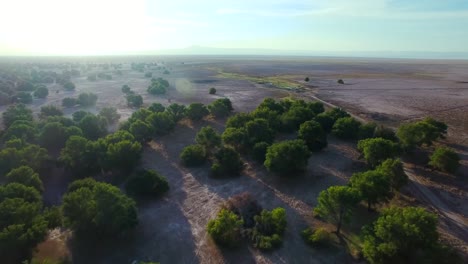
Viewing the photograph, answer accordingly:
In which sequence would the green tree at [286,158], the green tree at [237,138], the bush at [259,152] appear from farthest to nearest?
the green tree at [237,138] → the bush at [259,152] → the green tree at [286,158]

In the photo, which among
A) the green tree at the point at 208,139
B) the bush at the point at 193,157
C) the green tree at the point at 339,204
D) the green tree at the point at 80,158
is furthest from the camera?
the green tree at the point at 208,139

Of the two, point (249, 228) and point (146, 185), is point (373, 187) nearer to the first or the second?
point (249, 228)

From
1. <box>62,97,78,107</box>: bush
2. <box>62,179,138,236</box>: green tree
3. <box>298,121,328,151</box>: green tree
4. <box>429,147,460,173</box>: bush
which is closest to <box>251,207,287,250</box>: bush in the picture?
<box>62,179,138,236</box>: green tree

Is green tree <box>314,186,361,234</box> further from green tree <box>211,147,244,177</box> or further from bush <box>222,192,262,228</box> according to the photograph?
green tree <box>211,147,244,177</box>

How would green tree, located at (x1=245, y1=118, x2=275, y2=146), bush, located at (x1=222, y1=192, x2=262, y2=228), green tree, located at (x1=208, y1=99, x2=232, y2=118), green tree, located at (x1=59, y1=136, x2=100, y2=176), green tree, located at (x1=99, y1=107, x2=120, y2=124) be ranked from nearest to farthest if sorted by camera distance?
1. bush, located at (x1=222, y1=192, x2=262, y2=228)
2. green tree, located at (x1=59, y1=136, x2=100, y2=176)
3. green tree, located at (x1=245, y1=118, x2=275, y2=146)
4. green tree, located at (x1=99, y1=107, x2=120, y2=124)
5. green tree, located at (x1=208, y1=99, x2=232, y2=118)

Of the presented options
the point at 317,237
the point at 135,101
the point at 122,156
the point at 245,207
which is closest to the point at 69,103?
the point at 135,101

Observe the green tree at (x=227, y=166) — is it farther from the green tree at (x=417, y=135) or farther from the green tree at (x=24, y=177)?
the green tree at (x=417, y=135)

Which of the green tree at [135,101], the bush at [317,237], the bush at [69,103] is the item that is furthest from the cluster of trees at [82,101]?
the bush at [317,237]

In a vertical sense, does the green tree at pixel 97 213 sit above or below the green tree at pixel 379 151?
below
